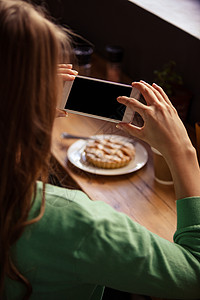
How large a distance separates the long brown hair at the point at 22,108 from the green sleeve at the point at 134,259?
11 centimetres

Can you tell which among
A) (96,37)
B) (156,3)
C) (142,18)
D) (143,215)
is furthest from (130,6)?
(143,215)

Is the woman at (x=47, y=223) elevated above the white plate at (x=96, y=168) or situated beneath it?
elevated above

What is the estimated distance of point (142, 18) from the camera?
1835 millimetres

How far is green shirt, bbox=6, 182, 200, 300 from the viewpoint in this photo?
0.73m

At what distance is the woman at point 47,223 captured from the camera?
0.65 metres

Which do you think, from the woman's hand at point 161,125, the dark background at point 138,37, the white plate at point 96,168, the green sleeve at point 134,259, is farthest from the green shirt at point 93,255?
the dark background at point 138,37

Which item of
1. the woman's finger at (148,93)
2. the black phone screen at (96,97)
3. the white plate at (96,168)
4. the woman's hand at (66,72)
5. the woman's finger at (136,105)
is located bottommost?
the white plate at (96,168)

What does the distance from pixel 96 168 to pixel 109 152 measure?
7 centimetres

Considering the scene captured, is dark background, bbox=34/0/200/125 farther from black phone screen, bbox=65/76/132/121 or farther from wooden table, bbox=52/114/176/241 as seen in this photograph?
black phone screen, bbox=65/76/132/121

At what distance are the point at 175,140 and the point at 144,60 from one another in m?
1.08

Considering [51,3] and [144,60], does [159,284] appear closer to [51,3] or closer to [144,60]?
[144,60]

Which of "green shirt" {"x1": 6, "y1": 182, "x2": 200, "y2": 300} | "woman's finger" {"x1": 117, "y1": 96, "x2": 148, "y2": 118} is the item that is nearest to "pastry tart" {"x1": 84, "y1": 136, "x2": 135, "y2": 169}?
"woman's finger" {"x1": 117, "y1": 96, "x2": 148, "y2": 118}

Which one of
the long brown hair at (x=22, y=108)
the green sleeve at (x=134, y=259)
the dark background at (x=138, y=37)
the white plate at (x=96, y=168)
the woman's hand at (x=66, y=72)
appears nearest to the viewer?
the long brown hair at (x=22, y=108)

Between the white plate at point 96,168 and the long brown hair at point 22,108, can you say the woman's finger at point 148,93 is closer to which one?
the long brown hair at point 22,108
